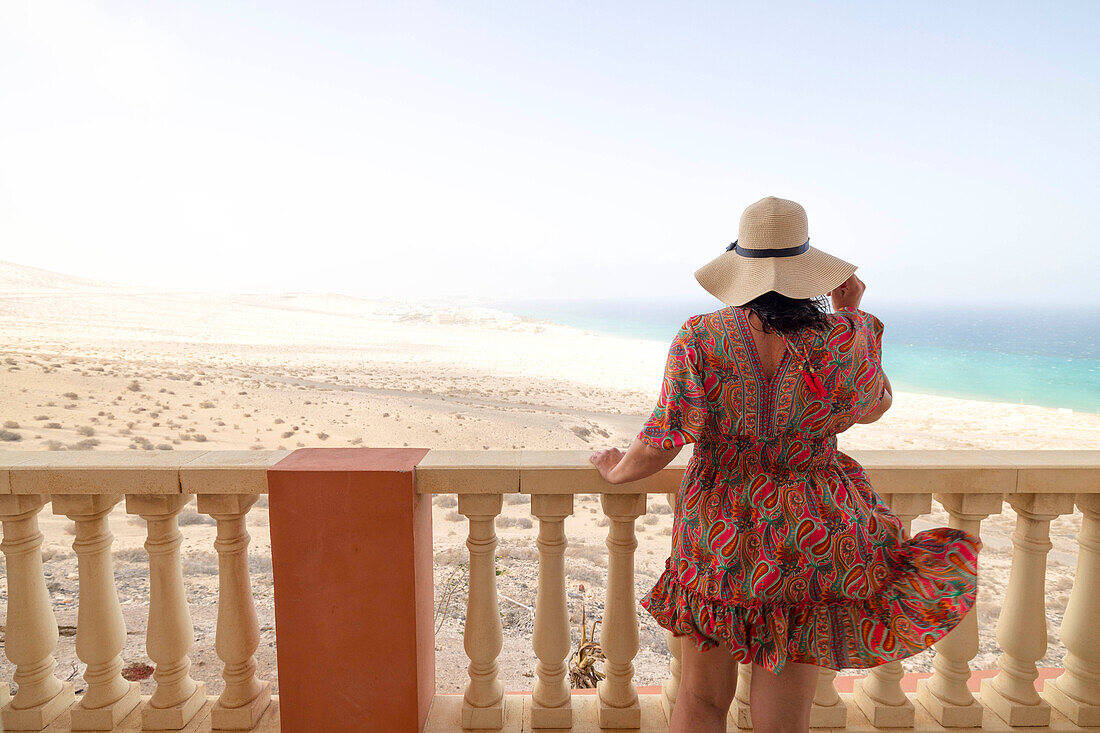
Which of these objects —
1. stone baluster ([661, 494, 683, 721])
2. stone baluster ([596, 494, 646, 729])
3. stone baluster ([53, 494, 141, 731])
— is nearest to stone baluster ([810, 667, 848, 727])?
stone baluster ([661, 494, 683, 721])

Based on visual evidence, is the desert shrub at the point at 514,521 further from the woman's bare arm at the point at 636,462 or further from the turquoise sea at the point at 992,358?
the turquoise sea at the point at 992,358

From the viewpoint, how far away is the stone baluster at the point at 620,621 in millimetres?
1693

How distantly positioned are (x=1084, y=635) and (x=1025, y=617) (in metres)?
0.17

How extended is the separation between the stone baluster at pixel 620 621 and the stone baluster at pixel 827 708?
19.5 inches

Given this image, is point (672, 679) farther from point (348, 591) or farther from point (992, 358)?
point (992, 358)

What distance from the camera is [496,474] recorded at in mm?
1676

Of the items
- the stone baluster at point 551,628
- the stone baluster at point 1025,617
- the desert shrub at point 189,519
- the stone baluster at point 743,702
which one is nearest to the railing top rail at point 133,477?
the stone baluster at point 551,628

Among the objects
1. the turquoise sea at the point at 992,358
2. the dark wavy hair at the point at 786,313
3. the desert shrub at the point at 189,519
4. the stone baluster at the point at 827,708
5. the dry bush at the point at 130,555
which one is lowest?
the turquoise sea at the point at 992,358

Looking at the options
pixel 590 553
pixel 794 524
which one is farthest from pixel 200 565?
pixel 794 524

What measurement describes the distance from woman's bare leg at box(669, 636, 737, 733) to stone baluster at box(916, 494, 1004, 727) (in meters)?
0.74

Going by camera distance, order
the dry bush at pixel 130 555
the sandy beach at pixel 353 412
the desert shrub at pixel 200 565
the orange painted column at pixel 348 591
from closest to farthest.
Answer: the orange painted column at pixel 348 591 < the sandy beach at pixel 353 412 < the desert shrub at pixel 200 565 < the dry bush at pixel 130 555

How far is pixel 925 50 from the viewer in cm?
8769

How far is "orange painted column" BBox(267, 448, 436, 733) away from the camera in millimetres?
1597

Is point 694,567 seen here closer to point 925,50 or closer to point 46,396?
point 46,396
